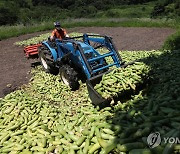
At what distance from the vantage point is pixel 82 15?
4806cm

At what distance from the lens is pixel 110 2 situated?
6950cm

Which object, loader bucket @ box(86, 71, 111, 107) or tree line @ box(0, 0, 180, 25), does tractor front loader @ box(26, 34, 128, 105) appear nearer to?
loader bucket @ box(86, 71, 111, 107)

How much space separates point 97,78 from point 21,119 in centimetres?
240

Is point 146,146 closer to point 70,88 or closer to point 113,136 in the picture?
point 113,136

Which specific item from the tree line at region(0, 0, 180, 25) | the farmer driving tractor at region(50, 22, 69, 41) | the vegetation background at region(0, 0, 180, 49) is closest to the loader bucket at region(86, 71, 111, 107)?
the farmer driving tractor at region(50, 22, 69, 41)

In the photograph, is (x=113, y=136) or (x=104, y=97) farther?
(x=104, y=97)

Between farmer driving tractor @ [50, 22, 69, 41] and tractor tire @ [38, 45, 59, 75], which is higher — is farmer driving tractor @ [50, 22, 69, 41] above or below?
above

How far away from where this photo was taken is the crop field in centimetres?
399

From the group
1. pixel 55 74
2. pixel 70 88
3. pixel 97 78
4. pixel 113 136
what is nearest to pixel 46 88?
pixel 70 88

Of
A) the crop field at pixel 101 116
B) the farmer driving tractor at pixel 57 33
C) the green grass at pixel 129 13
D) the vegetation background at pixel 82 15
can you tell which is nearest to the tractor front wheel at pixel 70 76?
the crop field at pixel 101 116

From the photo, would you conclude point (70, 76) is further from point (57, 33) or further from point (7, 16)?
point (7, 16)

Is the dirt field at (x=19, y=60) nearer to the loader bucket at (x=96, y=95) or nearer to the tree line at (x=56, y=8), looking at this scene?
the loader bucket at (x=96, y=95)

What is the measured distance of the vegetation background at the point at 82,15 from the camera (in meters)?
26.9

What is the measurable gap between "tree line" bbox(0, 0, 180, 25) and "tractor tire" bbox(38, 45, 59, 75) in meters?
27.2
